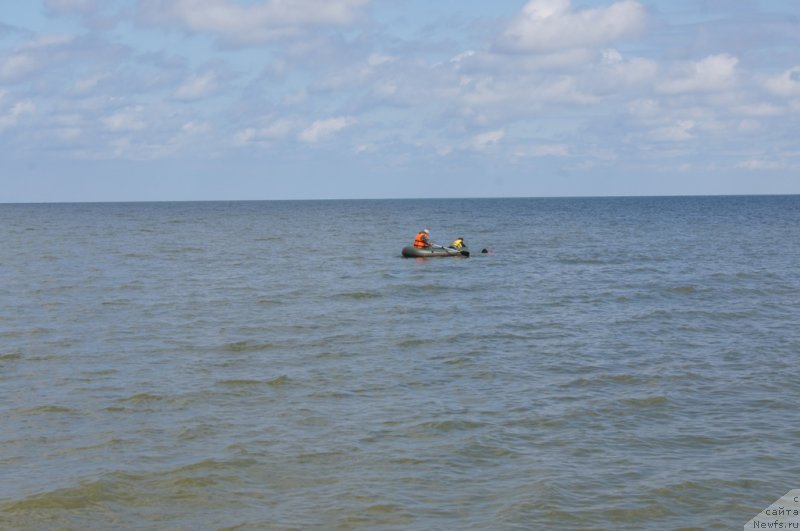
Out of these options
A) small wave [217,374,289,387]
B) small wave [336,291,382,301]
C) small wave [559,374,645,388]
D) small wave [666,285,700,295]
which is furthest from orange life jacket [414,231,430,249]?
small wave [217,374,289,387]

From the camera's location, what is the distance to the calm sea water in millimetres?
11773

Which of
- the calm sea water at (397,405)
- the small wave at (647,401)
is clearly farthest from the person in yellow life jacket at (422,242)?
the small wave at (647,401)

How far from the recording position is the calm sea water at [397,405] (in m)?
11.8

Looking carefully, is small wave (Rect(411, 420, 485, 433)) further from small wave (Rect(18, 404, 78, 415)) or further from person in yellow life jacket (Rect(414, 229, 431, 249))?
person in yellow life jacket (Rect(414, 229, 431, 249))

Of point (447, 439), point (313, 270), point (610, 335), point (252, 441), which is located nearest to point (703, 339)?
point (610, 335)

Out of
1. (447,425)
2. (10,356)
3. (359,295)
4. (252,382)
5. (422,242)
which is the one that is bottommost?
(447,425)

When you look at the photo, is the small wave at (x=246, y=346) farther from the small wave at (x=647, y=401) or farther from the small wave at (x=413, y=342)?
the small wave at (x=647, y=401)

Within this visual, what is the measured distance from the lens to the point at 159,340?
76.8 feet

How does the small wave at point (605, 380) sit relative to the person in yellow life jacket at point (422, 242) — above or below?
below

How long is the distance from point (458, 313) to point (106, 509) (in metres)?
18.5

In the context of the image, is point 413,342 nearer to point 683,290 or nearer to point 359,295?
point 359,295

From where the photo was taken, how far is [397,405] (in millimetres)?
16625

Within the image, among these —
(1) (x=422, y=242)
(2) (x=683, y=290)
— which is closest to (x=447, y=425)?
(2) (x=683, y=290)

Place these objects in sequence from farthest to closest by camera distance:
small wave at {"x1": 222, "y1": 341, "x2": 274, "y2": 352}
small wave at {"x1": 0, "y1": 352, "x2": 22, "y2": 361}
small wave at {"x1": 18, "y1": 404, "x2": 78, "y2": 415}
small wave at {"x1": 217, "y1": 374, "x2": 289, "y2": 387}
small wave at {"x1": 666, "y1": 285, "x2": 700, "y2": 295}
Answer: small wave at {"x1": 666, "y1": 285, "x2": 700, "y2": 295}
small wave at {"x1": 222, "y1": 341, "x2": 274, "y2": 352}
small wave at {"x1": 0, "y1": 352, "x2": 22, "y2": 361}
small wave at {"x1": 217, "y1": 374, "x2": 289, "y2": 387}
small wave at {"x1": 18, "y1": 404, "x2": 78, "y2": 415}
